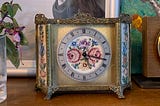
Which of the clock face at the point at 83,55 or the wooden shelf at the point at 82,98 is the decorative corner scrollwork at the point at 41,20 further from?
the wooden shelf at the point at 82,98

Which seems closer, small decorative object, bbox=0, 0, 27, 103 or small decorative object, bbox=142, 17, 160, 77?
small decorative object, bbox=0, 0, 27, 103

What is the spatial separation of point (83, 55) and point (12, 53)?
19 centimetres

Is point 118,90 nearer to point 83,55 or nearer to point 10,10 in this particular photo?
point 83,55

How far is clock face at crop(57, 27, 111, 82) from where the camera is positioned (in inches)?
27.8

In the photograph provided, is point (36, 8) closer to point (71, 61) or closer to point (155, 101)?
point (71, 61)

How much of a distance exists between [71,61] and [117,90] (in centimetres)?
14

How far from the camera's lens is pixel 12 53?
695mm

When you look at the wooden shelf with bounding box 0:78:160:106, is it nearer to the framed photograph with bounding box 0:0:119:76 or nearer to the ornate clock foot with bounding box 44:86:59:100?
the ornate clock foot with bounding box 44:86:59:100

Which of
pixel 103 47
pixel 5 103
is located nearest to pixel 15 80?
pixel 5 103

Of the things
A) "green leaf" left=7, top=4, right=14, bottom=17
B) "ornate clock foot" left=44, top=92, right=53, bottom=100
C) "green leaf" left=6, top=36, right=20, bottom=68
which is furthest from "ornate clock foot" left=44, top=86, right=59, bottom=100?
"green leaf" left=7, top=4, right=14, bottom=17

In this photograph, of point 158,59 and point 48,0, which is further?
point 48,0

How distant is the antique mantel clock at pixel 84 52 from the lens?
27.5 inches

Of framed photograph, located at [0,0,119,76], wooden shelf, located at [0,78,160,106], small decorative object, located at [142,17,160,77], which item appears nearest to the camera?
wooden shelf, located at [0,78,160,106]

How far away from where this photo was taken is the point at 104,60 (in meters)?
0.71
